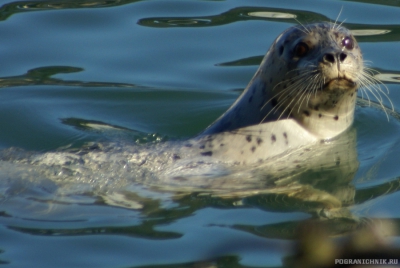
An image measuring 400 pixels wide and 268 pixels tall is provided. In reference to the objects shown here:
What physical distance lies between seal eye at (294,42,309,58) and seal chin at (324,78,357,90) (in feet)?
1.10

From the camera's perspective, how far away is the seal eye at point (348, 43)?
545cm

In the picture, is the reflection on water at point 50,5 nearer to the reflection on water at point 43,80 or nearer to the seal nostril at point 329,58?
the reflection on water at point 43,80

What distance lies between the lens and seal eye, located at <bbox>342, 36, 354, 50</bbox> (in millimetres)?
5453

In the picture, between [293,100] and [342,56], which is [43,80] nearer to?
[293,100]

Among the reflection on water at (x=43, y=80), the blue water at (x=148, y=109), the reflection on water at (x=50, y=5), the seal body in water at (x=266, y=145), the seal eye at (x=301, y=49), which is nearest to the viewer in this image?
the blue water at (x=148, y=109)

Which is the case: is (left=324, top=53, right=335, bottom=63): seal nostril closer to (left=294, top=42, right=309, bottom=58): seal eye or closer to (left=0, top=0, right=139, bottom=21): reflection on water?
(left=294, top=42, right=309, bottom=58): seal eye

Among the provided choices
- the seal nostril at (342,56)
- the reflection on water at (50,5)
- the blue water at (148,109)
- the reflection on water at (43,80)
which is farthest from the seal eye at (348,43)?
the reflection on water at (50,5)

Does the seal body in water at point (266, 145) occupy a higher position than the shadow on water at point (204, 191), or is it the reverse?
the seal body in water at point (266, 145)

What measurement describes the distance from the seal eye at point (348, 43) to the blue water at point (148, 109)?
3.00 feet

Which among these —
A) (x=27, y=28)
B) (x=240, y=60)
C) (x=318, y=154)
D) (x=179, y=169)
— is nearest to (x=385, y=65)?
(x=240, y=60)

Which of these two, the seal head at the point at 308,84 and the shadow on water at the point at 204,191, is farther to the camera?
the seal head at the point at 308,84

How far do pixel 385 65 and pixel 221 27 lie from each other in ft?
7.17

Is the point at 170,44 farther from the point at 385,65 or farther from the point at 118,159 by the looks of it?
the point at 118,159

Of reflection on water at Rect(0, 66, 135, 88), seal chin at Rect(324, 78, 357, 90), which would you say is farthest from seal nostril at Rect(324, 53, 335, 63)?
reflection on water at Rect(0, 66, 135, 88)
